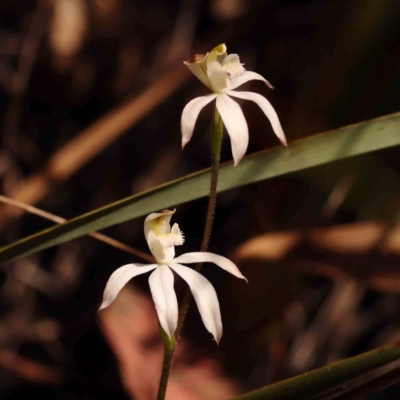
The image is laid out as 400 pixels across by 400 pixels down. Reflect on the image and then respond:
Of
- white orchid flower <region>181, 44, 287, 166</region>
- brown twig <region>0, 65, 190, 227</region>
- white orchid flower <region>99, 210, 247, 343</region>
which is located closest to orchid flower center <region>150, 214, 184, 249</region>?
white orchid flower <region>99, 210, 247, 343</region>

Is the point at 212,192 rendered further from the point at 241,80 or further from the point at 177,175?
the point at 177,175

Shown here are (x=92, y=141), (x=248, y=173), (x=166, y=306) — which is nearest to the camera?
(x=166, y=306)

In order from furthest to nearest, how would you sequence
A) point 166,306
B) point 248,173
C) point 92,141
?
1. point 92,141
2. point 248,173
3. point 166,306

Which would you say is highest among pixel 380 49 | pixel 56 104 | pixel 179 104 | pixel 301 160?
pixel 56 104

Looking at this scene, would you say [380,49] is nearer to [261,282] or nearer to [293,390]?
[261,282]

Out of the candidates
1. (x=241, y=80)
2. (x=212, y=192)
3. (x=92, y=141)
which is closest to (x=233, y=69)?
(x=241, y=80)

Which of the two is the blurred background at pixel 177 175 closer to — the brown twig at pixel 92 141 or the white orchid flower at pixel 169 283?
the brown twig at pixel 92 141

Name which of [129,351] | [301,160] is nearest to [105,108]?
[129,351]
